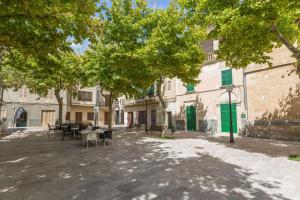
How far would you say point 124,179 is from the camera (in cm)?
536

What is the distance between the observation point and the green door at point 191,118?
68.0 ft

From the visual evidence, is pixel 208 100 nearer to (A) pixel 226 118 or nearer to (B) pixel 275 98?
(A) pixel 226 118

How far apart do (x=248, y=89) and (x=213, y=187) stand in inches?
544

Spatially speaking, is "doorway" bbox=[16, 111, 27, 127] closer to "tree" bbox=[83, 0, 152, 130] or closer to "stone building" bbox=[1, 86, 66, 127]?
"stone building" bbox=[1, 86, 66, 127]

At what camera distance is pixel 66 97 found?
33156 millimetres

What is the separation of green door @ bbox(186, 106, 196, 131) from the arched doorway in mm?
24685

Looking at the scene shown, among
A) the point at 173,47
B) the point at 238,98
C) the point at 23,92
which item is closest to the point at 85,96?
the point at 23,92

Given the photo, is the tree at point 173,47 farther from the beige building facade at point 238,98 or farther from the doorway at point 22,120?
the doorway at point 22,120

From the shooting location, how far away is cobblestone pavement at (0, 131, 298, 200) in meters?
4.34

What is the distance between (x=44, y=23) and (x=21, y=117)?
93.1 ft

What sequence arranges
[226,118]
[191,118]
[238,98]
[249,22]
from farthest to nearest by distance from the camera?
1. [191,118]
2. [226,118]
3. [238,98]
4. [249,22]

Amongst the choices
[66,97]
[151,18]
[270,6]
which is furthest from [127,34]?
[66,97]

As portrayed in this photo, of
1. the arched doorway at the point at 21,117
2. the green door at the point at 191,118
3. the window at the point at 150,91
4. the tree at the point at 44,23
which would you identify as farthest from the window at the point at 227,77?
the arched doorway at the point at 21,117

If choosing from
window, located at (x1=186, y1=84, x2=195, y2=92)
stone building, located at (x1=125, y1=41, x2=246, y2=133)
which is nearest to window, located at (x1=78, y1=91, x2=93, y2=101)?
stone building, located at (x1=125, y1=41, x2=246, y2=133)
